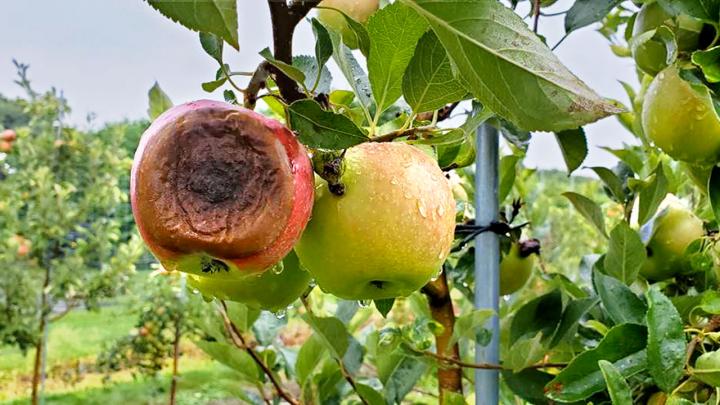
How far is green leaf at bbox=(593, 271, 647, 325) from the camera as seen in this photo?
577 mm

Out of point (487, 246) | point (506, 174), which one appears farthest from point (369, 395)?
point (506, 174)

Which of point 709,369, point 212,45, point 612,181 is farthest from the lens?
point 612,181

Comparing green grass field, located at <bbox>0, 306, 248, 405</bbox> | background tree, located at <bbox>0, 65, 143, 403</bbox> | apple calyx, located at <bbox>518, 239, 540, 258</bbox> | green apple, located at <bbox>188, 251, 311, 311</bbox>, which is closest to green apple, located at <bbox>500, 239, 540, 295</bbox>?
apple calyx, located at <bbox>518, 239, 540, 258</bbox>

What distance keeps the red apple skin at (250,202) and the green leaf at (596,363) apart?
0.27 meters

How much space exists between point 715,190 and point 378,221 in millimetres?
334

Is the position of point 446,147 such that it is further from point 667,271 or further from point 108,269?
point 108,269

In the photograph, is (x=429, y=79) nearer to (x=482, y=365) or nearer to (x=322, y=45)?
(x=322, y=45)

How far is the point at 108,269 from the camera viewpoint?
3195 millimetres

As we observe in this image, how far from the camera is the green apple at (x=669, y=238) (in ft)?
2.45

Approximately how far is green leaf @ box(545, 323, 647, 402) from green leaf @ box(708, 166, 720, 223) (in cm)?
11

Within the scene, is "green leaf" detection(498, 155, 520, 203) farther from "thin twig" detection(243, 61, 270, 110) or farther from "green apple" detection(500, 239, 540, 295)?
"thin twig" detection(243, 61, 270, 110)

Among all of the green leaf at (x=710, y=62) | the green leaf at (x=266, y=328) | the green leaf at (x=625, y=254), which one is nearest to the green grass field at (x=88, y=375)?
the green leaf at (x=266, y=328)

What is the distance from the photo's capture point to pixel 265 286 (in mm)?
444

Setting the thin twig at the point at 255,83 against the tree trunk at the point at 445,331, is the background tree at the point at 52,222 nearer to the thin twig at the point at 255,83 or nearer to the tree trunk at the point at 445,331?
the tree trunk at the point at 445,331
